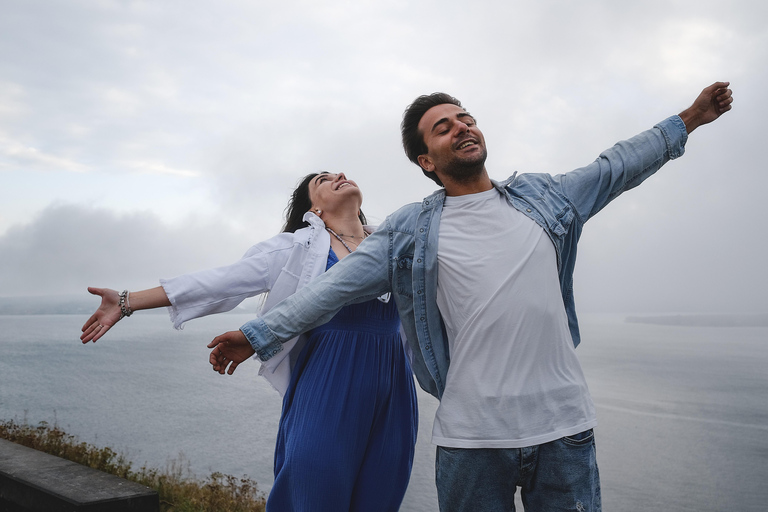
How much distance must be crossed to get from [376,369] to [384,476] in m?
0.44

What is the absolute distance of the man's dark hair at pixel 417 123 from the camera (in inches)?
91.5

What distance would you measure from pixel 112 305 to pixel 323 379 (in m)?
0.91

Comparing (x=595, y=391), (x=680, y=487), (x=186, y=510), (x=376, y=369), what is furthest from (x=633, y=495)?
(x=376, y=369)

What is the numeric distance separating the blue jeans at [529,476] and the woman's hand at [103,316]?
4.74ft

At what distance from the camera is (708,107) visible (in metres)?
2.27

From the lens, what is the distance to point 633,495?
6.92m

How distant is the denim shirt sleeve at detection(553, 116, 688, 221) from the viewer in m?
2.12

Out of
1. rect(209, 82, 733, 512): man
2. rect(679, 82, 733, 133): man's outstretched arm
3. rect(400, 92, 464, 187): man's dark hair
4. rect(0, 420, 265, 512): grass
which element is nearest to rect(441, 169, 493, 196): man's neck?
rect(209, 82, 733, 512): man

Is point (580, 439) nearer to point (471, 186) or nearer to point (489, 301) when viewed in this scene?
point (489, 301)

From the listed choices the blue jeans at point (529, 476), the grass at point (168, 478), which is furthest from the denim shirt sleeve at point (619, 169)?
the grass at point (168, 478)

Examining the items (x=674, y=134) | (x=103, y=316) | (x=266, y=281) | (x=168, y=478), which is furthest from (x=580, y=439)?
(x=168, y=478)

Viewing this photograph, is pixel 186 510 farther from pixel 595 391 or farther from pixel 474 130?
pixel 595 391

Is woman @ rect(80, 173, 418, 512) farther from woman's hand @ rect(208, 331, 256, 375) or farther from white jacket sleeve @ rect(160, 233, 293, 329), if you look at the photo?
woman's hand @ rect(208, 331, 256, 375)

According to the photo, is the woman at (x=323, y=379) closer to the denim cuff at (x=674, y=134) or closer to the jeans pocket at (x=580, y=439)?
the jeans pocket at (x=580, y=439)
